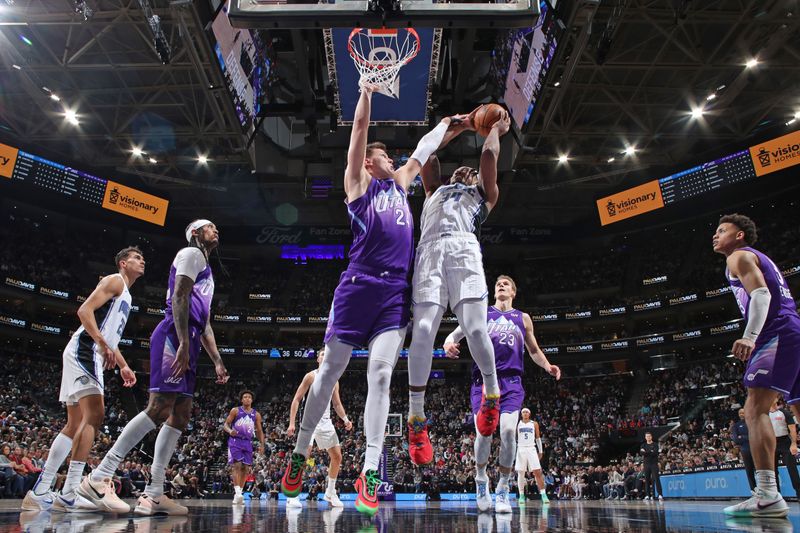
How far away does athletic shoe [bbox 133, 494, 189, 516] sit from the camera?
4641mm

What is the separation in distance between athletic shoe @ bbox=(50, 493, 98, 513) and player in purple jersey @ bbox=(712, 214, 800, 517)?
16.9ft

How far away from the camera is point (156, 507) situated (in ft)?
15.6

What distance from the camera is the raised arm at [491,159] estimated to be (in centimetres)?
479

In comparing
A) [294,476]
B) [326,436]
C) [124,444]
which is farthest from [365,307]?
[326,436]

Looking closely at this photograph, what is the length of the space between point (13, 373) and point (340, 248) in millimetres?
17136

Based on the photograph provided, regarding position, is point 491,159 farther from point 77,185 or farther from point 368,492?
point 77,185

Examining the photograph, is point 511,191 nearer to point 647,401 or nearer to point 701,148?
point 701,148

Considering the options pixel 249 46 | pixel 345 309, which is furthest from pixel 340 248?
pixel 345 309

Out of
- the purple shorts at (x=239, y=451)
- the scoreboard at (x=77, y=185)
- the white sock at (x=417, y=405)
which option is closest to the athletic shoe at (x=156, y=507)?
the white sock at (x=417, y=405)

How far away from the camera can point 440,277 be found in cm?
428

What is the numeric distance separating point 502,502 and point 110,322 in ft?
13.5

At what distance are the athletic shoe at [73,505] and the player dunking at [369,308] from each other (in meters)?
1.99

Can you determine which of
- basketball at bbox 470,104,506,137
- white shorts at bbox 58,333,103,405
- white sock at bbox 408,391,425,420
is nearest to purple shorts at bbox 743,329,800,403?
white sock at bbox 408,391,425,420

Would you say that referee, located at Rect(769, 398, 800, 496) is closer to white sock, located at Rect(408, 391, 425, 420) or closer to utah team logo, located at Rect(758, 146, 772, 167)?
white sock, located at Rect(408, 391, 425, 420)
